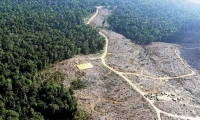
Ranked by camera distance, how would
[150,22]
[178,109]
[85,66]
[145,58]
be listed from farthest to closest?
1. [150,22]
2. [145,58]
3. [85,66]
4. [178,109]

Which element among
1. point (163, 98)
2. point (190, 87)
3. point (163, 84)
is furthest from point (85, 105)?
point (190, 87)

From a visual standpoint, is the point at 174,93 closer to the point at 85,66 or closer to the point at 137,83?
the point at 137,83

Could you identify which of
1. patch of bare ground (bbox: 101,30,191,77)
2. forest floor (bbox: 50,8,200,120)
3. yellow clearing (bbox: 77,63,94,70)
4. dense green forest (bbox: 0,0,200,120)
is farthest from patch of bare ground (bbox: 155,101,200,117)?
yellow clearing (bbox: 77,63,94,70)

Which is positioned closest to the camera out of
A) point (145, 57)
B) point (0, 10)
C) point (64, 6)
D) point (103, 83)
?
point (103, 83)

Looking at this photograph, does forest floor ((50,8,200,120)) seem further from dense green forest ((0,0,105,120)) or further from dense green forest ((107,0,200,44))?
dense green forest ((107,0,200,44))

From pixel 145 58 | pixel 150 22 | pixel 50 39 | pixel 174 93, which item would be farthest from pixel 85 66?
pixel 150 22

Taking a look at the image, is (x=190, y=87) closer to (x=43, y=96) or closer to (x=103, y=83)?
(x=103, y=83)
